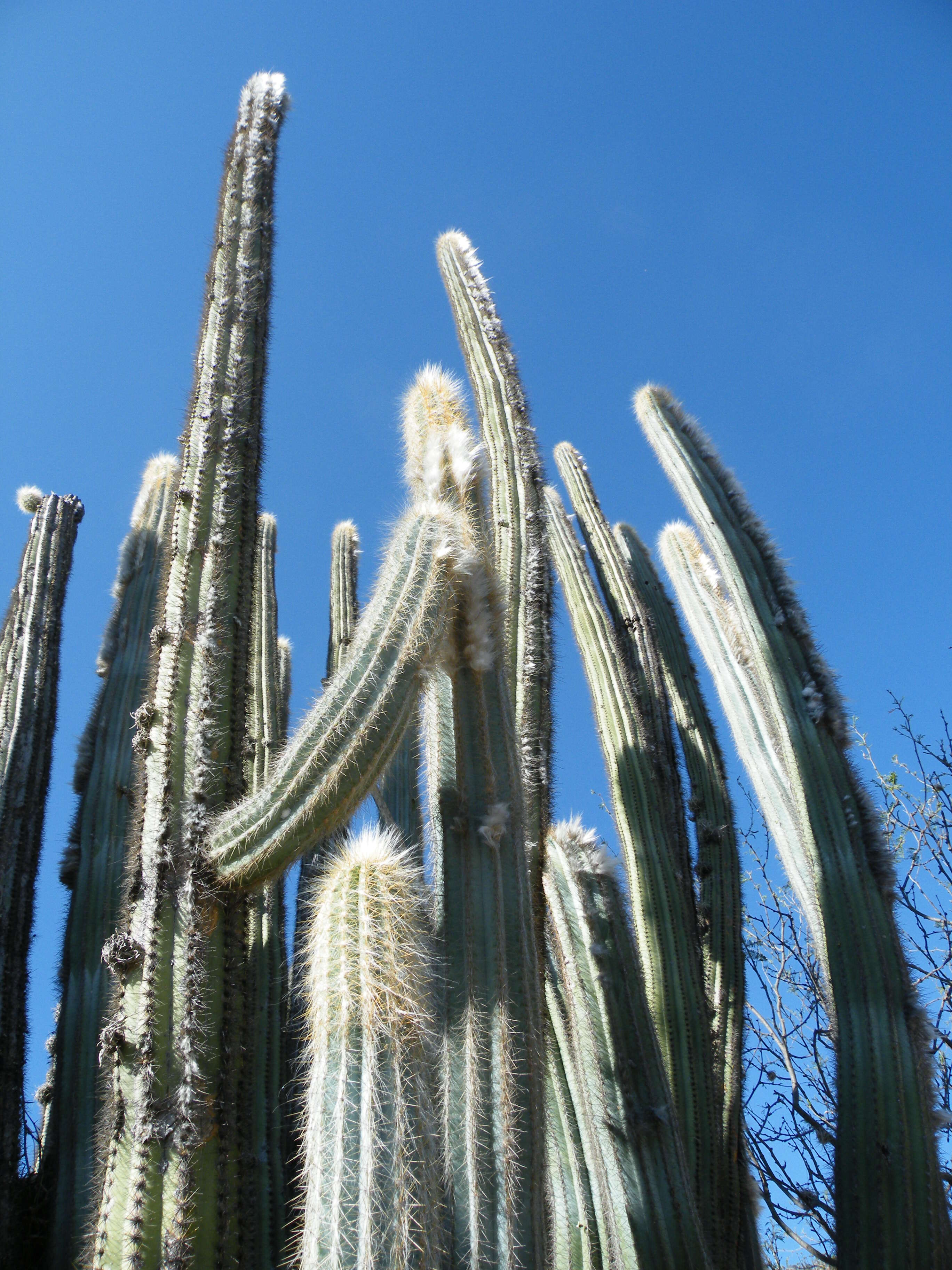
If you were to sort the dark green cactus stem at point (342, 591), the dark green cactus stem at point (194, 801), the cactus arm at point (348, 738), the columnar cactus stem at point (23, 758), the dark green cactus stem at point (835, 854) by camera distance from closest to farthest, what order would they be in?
1. the dark green cactus stem at point (194, 801)
2. the cactus arm at point (348, 738)
3. the dark green cactus stem at point (835, 854)
4. the columnar cactus stem at point (23, 758)
5. the dark green cactus stem at point (342, 591)

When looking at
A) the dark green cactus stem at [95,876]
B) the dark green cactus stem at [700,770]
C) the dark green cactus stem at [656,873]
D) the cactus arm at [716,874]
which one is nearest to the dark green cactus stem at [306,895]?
the dark green cactus stem at [95,876]

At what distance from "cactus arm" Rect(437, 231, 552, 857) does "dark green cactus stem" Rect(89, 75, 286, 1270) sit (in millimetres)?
900

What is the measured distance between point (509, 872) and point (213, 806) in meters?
0.82

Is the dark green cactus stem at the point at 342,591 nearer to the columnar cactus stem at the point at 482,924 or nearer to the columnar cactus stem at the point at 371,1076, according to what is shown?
the columnar cactus stem at the point at 482,924

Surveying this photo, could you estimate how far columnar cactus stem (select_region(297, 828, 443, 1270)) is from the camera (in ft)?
5.43

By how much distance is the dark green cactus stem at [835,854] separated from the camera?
2.62 meters

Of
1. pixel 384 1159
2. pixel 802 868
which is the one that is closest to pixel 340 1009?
pixel 384 1159

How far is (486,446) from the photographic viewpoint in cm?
346

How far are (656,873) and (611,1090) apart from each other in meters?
1.07

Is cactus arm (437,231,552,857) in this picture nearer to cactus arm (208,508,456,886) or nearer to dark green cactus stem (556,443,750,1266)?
cactus arm (208,508,456,886)

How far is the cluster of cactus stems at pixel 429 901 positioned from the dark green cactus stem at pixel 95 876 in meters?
0.02

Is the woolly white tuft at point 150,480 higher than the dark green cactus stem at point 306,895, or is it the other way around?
the woolly white tuft at point 150,480

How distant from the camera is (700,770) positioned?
4586 mm

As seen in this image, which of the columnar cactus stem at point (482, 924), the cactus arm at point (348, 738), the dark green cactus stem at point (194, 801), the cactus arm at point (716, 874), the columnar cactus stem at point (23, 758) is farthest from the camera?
the cactus arm at point (716, 874)
